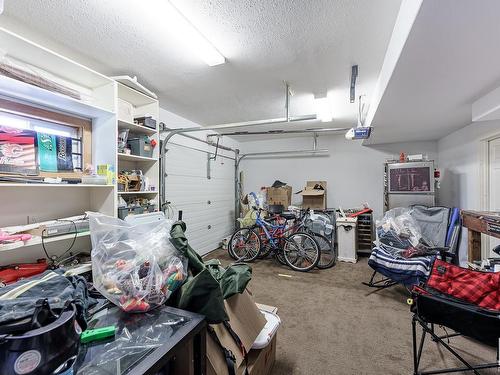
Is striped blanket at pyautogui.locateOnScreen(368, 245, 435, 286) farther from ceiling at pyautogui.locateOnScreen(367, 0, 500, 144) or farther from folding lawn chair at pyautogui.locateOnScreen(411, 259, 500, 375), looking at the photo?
ceiling at pyautogui.locateOnScreen(367, 0, 500, 144)

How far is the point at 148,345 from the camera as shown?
2.77ft

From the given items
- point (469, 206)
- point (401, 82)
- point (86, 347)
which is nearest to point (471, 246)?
point (469, 206)

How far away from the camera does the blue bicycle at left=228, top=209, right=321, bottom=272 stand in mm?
3675

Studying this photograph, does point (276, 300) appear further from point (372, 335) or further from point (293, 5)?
point (293, 5)

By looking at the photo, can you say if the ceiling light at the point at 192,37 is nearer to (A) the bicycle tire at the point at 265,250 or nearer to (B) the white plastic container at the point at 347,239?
(A) the bicycle tire at the point at 265,250

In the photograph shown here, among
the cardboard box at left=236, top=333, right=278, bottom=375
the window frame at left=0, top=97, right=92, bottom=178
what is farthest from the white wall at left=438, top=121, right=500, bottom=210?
the window frame at left=0, top=97, right=92, bottom=178

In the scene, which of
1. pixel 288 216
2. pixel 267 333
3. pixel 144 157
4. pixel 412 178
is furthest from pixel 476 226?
pixel 144 157

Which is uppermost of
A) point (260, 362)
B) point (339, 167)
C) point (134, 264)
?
point (339, 167)

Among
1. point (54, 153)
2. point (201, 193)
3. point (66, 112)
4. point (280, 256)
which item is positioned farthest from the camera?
point (201, 193)

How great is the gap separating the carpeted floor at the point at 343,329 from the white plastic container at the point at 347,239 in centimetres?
68

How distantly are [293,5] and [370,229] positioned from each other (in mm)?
4042

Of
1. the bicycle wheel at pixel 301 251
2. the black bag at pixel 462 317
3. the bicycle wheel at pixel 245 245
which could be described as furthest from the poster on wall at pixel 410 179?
the black bag at pixel 462 317

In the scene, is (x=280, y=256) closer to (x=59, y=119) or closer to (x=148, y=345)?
(x=148, y=345)

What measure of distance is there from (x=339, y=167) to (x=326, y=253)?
1.92 m
